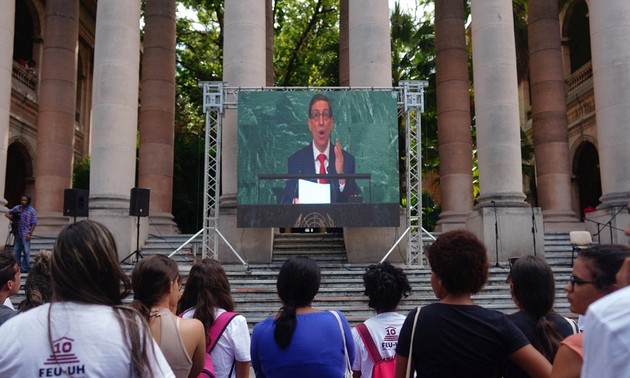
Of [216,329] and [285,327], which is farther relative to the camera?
[216,329]

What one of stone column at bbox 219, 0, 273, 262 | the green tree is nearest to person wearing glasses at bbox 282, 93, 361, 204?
stone column at bbox 219, 0, 273, 262

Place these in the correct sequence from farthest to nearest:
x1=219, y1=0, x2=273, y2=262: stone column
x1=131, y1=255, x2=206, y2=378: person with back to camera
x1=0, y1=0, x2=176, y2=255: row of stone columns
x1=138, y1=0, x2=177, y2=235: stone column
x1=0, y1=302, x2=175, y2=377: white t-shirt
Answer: x1=138, y1=0, x2=177, y2=235: stone column < x1=0, y1=0, x2=176, y2=255: row of stone columns < x1=219, y1=0, x2=273, y2=262: stone column < x1=131, y1=255, x2=206, y2=378: person with back to camera < x1=0, y1=302, x2=175, y2=377: white t-shirt

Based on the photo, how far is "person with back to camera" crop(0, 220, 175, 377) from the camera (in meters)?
2.26

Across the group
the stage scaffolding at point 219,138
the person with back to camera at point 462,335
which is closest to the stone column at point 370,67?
the stage scaffolding at point 219,138

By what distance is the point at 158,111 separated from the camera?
24656mm

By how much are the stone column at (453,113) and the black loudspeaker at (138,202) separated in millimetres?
11562

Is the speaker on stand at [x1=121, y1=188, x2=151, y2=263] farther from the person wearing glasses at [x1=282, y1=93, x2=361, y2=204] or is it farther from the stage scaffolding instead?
the person wearing glasses at [x1=282, y1=93, x2=361, y2=204]

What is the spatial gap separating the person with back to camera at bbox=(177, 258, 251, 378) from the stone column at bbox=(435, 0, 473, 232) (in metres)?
20.4

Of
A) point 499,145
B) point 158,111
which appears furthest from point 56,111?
point 499,145

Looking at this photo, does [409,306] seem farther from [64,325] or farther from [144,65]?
[144,65]

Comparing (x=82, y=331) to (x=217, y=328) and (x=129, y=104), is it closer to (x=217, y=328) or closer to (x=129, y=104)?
(x=217, y=328)

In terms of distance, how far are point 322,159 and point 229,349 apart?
13.5 metres

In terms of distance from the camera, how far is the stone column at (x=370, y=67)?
1867 cm

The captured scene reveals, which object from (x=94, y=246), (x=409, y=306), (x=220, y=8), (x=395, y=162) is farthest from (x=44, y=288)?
(x=220, y=8)
